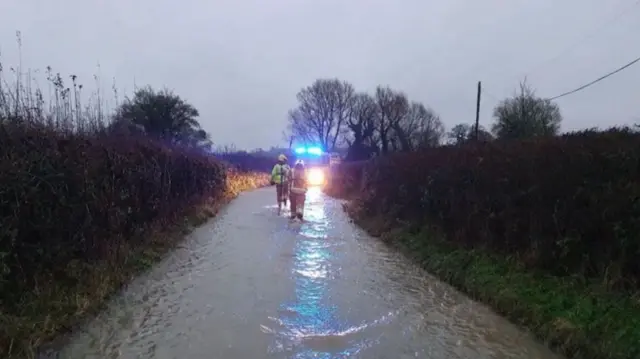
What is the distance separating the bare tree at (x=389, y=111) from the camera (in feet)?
225

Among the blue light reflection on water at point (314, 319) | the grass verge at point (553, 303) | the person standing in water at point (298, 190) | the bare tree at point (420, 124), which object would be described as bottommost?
the blue light reflection on water at point (314, 319)

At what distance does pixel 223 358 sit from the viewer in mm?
4570

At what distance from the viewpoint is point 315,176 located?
1551 inches

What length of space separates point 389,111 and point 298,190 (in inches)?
2196

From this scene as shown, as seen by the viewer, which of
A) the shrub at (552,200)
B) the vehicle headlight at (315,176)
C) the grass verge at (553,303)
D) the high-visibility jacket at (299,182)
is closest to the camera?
the grass verge at (553,303)

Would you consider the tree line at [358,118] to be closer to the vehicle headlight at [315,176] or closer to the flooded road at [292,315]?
the vehicle headlight at [315,176]

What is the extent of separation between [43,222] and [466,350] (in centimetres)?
490

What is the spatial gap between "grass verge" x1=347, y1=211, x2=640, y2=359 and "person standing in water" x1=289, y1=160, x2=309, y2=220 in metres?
7.16

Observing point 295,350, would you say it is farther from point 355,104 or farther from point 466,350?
point 355,104

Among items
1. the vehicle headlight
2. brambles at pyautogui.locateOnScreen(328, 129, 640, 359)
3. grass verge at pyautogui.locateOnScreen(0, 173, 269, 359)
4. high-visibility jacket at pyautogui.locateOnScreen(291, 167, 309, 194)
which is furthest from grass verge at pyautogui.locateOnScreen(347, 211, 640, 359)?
the vehicle headlight

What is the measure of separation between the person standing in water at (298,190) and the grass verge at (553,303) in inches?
282

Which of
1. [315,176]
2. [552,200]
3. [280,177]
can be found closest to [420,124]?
[315,176]

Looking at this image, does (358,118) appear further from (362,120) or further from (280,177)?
(280,177)

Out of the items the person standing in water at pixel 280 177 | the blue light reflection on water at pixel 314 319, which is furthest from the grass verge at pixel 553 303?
the person standing in water at pixel 280 177
